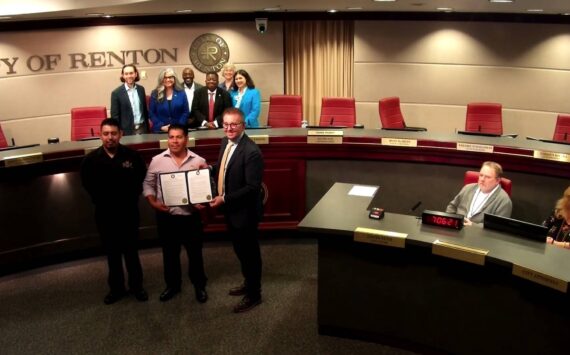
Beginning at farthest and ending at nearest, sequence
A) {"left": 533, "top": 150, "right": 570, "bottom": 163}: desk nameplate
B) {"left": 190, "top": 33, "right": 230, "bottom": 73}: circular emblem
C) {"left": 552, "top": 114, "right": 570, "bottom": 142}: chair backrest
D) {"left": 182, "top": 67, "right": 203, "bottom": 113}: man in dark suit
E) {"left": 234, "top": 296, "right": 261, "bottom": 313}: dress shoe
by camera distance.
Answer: {"left": 190, "top": 33, "right": 230, "bottom": 73}: circular emblem → {"left": 182, "top": 67, "right": 203, "bottom": 113}: man in dark suit → {"left": 552, "top": 114, "right": 570, "bottom": 142}: chair backrest → {"left": 533, "top": 150, "right": 570, "bottom": 163}: desk nameplate → {"left": 234, "top": 296, "right": 261, "bottom": 313}: dress shoe

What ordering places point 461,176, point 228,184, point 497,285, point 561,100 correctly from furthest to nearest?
point 561,100 → point 461,176 → point 228,184 → point 497,285

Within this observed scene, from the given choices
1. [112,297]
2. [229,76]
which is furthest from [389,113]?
[112,297]

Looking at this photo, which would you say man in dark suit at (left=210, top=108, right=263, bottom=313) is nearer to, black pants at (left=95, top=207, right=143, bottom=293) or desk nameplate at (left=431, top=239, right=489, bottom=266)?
black pants at (left=95, top=207, right=143, bottom=293)

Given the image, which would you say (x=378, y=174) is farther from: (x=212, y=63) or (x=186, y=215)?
(x=212, y=63)

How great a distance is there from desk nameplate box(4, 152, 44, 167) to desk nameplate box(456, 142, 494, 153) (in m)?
3.48

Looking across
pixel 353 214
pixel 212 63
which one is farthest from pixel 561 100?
pixel 353 214

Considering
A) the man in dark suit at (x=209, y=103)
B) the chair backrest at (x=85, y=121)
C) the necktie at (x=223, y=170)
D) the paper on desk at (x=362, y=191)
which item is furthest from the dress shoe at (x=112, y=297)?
the chair backrest at (x=85, y=121)

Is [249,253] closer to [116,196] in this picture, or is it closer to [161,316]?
[161,316]

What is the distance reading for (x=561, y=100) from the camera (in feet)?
25.7

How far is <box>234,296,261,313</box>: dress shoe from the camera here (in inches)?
148

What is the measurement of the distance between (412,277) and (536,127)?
607 cm

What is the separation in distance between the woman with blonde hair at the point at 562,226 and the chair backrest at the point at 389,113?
357 cm

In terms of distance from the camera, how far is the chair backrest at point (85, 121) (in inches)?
242

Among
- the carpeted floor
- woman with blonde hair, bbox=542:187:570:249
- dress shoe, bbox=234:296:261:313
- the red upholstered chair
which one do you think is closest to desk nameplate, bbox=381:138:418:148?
the carpeted floor
